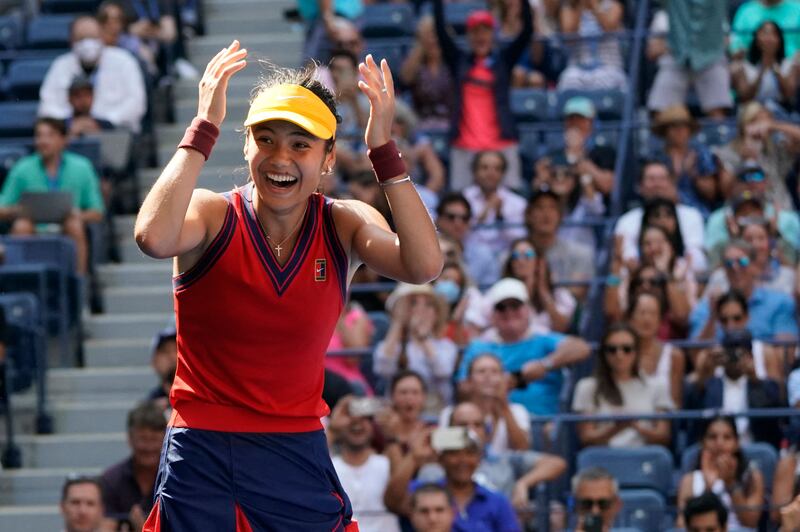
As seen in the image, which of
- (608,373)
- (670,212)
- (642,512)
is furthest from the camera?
(670,212)

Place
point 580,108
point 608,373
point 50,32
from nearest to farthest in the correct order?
point 608,373 → point 580,108 → point 50,32

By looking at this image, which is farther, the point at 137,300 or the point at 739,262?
the point at 137,300

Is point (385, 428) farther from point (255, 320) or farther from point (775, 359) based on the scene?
point (255, 320)

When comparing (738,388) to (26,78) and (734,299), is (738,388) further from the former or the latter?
(26,78)

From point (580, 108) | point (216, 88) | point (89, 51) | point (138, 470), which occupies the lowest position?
point (138, 470)

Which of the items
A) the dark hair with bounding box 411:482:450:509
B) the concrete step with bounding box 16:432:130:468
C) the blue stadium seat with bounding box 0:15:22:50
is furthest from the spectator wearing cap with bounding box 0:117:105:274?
the dark hair with bounding box 411:482:450:509

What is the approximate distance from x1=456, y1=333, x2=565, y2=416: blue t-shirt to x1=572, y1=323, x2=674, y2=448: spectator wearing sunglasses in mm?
250

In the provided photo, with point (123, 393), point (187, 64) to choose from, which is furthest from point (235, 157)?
point (123, 393)

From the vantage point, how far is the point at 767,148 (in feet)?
37.3

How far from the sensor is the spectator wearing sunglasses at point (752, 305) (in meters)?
9.96

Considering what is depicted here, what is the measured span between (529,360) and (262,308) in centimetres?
513

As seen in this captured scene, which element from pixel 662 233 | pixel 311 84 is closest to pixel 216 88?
pixel 311 84

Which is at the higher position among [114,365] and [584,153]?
[584,153]

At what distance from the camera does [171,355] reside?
9703 millimetres
